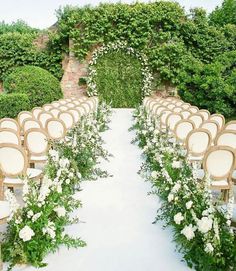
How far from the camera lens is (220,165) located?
6.12 m

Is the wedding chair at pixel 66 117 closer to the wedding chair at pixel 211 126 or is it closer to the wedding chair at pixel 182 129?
the wedding chair at pixel 182 129

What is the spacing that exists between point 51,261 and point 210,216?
5.49 feet

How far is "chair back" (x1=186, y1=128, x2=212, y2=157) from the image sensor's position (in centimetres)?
763

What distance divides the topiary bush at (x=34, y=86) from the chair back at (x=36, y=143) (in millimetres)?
12741

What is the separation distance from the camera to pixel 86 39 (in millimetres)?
23031

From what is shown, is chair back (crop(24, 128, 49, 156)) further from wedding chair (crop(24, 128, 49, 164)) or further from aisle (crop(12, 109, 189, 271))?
aisle (crop(12, 109, 189, 271))

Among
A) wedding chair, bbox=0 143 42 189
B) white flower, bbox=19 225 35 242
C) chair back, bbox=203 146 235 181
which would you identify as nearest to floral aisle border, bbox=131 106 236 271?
chair back, bbox=203 146 235 181

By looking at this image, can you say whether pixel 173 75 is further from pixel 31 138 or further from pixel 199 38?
pixel 31 138

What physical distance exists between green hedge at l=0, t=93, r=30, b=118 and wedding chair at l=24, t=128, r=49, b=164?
9380mm

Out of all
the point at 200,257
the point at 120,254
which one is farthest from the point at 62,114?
the point at 200,257

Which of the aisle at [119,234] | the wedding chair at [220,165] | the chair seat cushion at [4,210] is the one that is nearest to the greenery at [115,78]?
the aisle at [119,234]

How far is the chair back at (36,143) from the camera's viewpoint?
7.32m

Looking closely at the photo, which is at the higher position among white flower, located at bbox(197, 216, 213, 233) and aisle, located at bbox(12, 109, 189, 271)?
white flower, located at bbox(197, 216, 213, 233)

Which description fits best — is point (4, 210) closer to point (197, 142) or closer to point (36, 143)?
point (36, 143)
